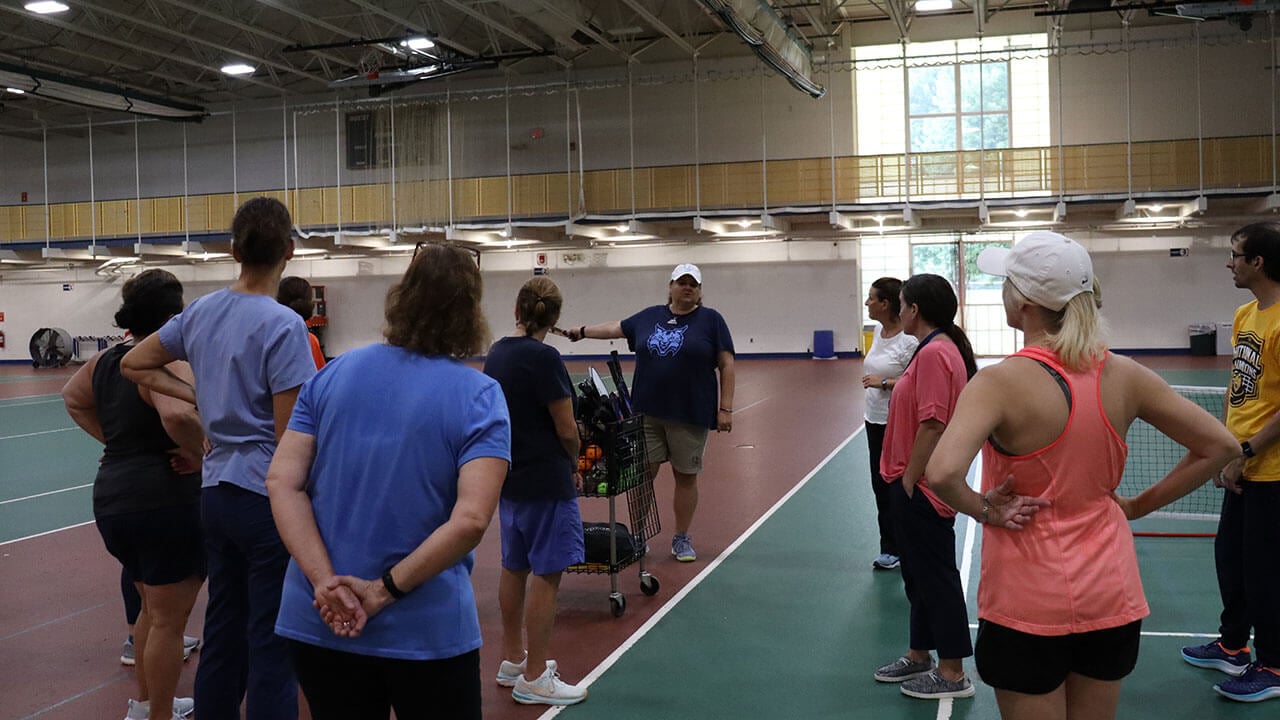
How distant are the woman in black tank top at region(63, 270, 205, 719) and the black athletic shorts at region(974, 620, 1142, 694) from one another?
2.84 m

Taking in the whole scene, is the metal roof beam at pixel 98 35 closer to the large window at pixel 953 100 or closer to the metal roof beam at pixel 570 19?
the metal roof beam at pixel 570 19

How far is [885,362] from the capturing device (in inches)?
251

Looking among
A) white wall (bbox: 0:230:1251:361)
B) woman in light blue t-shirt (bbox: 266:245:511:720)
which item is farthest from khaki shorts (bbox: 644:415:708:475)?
white wall (bbox: 0:230:1251:361)

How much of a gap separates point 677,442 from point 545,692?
2.67m

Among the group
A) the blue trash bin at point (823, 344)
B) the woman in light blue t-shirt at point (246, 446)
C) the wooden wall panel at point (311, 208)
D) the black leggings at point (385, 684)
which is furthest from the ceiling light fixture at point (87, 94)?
the black leggings at point (385, 684)

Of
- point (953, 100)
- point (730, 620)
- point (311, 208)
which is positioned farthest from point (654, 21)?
point (730, 620)

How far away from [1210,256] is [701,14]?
51.4 ft

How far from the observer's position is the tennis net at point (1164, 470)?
790 cm

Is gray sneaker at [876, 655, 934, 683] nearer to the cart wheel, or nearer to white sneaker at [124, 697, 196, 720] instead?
the cart wheel

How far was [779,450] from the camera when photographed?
41.3 ft

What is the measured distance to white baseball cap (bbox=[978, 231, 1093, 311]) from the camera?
Answer: 2449 mm

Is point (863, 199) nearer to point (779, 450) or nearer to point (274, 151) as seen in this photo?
point (779, 450)

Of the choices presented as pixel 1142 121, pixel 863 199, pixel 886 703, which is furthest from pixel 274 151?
pixel 886 703

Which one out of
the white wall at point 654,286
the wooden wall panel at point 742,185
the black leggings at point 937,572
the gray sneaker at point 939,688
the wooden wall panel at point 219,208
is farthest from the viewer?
the wooden wall panel at point 219,208
